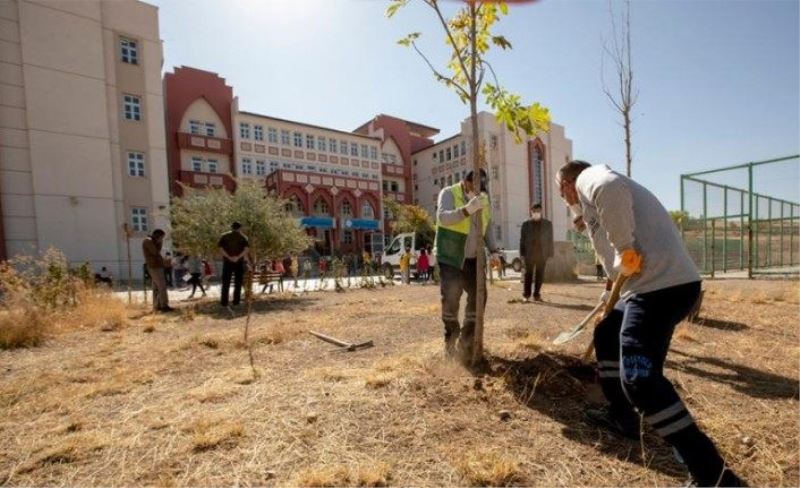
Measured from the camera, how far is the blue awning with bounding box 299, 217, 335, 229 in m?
33.9

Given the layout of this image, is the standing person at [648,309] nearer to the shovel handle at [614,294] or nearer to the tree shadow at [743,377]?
the shovel handle at [614,294]

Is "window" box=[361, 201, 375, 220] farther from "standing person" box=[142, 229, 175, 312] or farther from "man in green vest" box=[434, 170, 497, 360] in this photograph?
"man in green vest" box=[434, 170, 497, 360]

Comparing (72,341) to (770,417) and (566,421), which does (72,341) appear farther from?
(770,417)

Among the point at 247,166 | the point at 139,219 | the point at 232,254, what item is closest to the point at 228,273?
the point at 232,254

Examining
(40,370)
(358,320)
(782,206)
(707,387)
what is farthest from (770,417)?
(782,206)

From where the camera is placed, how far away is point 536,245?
7.11 m

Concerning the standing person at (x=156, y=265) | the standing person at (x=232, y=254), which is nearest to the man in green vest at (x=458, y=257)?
the standing person at (x=232, y=254)

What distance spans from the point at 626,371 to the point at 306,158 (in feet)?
127

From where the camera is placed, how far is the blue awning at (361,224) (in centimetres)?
3693

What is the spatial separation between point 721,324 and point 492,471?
4923 millimetres

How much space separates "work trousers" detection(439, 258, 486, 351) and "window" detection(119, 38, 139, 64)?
28.1 metres

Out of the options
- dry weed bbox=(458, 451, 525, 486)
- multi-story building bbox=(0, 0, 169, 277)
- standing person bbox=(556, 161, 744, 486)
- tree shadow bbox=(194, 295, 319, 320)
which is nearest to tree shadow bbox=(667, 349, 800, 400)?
standing person bbox=(556, 161, 744, 486)

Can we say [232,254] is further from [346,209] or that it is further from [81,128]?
[346,209]

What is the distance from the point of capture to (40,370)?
12.5 feet
